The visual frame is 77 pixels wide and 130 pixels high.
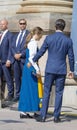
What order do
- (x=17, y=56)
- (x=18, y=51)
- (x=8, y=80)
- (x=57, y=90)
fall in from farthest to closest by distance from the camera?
(x=8, y=80)
(x=18, y=51)
(x=17, y=56)
(x=57, y=90)

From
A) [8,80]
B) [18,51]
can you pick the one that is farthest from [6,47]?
[8,80]

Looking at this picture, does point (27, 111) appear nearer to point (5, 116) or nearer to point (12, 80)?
point (5, 116)

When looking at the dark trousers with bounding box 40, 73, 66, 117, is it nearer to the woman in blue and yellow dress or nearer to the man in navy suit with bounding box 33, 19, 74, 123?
the man in navy suit with bounding box 33, 19, 74, 123

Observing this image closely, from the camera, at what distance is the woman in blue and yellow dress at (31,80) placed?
966cm

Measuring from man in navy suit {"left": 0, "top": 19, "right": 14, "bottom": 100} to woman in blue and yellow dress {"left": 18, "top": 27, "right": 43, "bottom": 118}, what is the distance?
1605 mm

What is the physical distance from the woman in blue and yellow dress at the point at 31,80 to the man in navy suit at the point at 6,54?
5.27ft

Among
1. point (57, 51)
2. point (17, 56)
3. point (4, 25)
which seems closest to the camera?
point (57, 51)

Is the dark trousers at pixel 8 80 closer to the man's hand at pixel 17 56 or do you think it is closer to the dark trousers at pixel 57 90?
the man's hand at pixel 17 56

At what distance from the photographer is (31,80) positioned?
Answer: 31.9 ft

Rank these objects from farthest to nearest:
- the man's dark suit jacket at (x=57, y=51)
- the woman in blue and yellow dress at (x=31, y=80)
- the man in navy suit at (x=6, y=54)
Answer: the man in navy suit at (x=6, y=54) < the woman in blue and yellow dress at (x=31, y=80) < the man's dark suit jacket at (x=57, y=51)

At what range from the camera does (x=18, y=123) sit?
9.23 m

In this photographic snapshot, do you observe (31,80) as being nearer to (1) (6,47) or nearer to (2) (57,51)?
(2) (57,51)

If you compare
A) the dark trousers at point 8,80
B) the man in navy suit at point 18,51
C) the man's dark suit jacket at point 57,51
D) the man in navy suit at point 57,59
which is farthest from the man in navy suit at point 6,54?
the man's dark suit jacket at point 57,51

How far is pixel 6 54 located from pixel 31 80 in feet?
5.97
